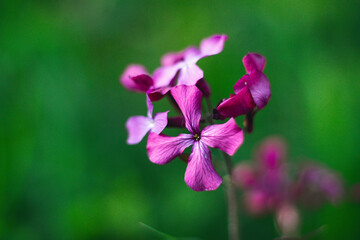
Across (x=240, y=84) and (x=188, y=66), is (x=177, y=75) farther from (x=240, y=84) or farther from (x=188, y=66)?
(x=240, y=84)

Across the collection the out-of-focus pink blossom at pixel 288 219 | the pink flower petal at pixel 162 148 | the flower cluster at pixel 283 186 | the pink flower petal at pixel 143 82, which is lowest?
the out-of-focus pink blossom at pixel 288 219

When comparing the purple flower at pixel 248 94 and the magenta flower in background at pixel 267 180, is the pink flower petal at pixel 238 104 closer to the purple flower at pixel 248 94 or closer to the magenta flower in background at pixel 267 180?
the purple flower at pixel 248 94

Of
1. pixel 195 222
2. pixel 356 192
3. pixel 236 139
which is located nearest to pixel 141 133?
pixel 236 139

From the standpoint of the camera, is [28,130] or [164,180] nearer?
[28,130]

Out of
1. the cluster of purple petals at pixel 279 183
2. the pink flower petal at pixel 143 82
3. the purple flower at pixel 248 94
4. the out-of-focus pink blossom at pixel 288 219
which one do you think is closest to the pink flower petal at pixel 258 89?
the purple flower at pixel 248 94

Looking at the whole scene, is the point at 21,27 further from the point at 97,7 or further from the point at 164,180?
the point at 164,180

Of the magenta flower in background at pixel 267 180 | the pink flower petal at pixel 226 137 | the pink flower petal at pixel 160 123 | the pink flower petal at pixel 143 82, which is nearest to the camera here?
the pink flower petal at pixel 226 137

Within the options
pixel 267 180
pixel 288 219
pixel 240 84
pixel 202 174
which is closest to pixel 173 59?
pixel 240 84
